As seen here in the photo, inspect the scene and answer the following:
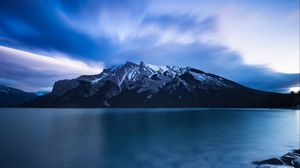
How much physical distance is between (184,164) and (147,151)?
372 inches

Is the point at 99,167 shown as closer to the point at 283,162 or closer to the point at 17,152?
the point at 17,152

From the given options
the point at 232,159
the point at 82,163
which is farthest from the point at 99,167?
the point at 232,159

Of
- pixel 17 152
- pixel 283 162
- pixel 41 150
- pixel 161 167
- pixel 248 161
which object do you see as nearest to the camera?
pixel 283 162

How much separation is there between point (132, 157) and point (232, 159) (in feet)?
49.1

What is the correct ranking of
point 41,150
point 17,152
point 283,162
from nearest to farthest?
point 283,162 → point 17,152 → point 41,150

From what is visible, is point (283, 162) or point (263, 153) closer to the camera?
point (283, 162)

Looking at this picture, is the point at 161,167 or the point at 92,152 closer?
the point at 161,167

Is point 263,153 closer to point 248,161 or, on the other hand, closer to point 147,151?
point 248,161

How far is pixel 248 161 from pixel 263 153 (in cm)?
850

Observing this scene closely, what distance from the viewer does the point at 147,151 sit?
36.7 meters

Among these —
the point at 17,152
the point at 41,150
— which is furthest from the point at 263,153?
the point at 17,152

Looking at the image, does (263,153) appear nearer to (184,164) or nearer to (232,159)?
(232,159)

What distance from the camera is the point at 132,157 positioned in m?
32.4

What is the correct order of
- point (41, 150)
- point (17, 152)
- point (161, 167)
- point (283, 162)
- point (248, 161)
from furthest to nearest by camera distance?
point (41, 150) < point (17, 152) < point (248, 161) < point (161, 167) < point (283, 162)
